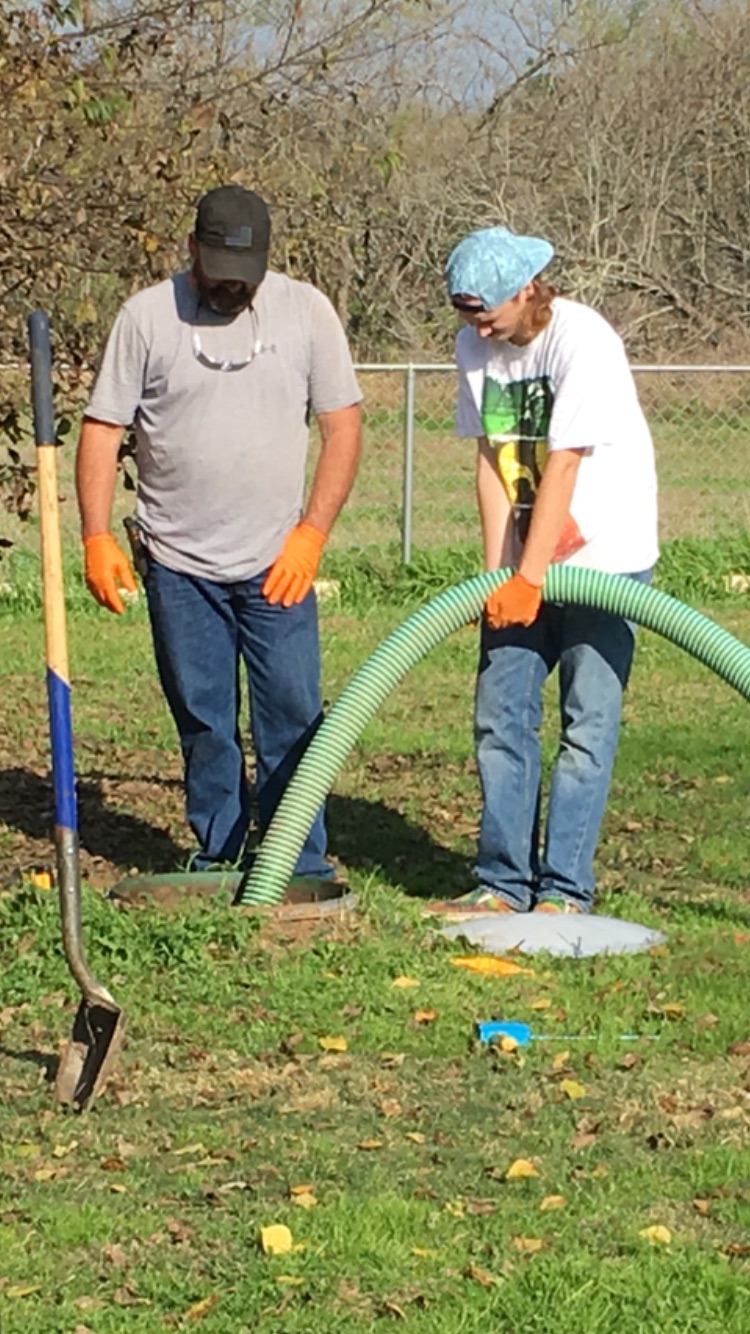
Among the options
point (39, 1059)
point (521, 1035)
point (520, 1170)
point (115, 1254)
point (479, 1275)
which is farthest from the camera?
point (521, 1035)

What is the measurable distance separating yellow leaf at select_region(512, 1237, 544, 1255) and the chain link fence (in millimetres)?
10713

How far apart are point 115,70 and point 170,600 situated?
6.43 ft

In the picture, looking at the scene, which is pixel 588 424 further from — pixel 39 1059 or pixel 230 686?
pixel 39 1059

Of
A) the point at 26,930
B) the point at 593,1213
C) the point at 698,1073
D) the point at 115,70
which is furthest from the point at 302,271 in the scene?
the point at 593,1213

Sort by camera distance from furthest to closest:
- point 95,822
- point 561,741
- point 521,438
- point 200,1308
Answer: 1. point 95,822
2. point 561,741
3. point 521,438
4. point 200,1308

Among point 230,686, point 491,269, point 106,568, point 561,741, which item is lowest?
point 561,741

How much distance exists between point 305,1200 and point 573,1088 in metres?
0.90

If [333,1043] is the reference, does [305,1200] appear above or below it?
above

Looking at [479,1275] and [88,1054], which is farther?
[88,1054]

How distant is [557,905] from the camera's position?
6.31 metres

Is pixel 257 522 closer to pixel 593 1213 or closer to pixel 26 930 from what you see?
pixel 26 930

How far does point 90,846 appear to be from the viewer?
7566 millimetres

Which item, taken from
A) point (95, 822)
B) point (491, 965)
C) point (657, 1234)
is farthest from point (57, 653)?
point (95, 822)

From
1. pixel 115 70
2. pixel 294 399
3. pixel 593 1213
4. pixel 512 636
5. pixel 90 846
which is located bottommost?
pixel 90 846
